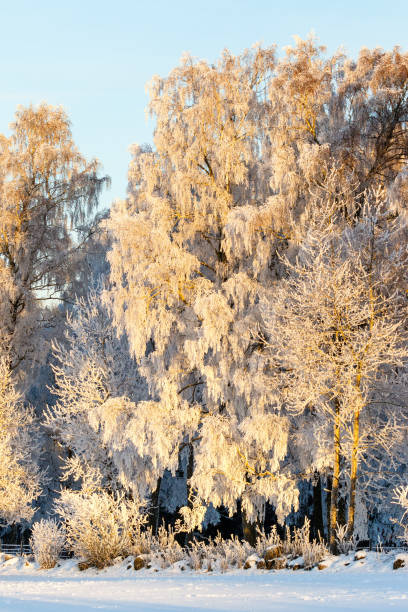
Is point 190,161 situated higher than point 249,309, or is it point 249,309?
point 190,161

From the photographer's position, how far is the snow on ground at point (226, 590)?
18.6 feet

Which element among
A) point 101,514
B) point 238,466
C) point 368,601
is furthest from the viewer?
point 238,466

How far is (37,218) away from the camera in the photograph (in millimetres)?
19125

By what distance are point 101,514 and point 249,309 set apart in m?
5.29

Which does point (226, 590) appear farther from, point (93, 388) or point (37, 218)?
point (37, 218)

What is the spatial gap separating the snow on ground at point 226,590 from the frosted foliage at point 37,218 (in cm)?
941

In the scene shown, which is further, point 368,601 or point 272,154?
point 272,154

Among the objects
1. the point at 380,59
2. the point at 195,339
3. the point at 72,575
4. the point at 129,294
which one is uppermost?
the point at 380,59

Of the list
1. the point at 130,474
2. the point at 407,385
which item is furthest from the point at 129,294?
the point at 407,385

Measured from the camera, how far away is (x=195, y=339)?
1419 cm

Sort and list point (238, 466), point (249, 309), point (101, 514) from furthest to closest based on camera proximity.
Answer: point (249, 309) < point (238, 466) < point (101, 514)

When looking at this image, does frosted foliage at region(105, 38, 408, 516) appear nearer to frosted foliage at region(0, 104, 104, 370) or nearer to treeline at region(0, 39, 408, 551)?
treeline at region(0, 39, 408, 551)

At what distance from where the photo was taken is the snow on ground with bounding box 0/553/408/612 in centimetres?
567

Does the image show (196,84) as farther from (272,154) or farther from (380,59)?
(380,59)
